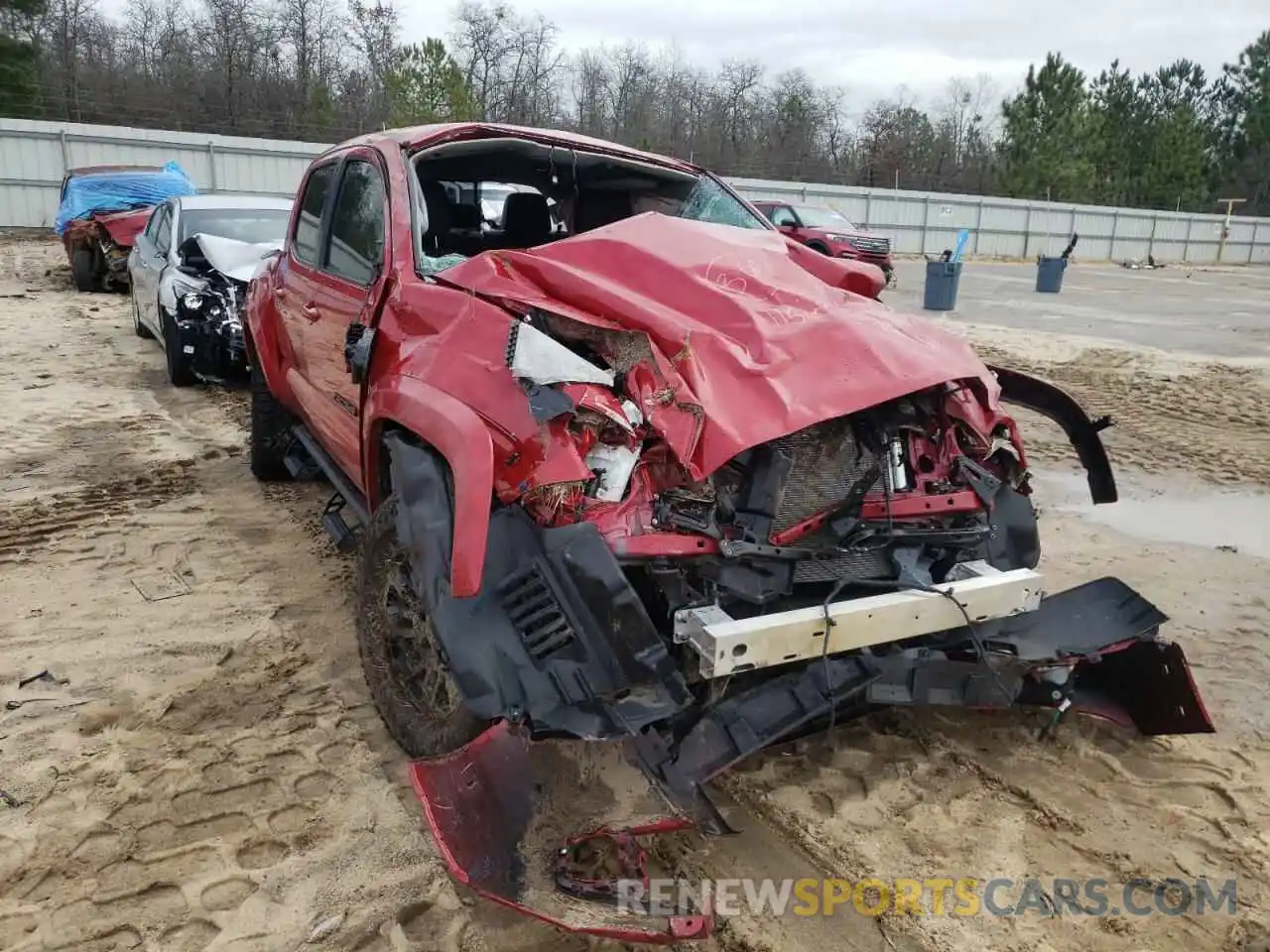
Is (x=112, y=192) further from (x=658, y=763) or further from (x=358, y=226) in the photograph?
(x=658, y=763)

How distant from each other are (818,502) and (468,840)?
1.32 metres

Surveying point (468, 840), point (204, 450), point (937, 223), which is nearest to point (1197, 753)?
point (468, 840)

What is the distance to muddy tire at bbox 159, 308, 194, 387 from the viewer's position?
7.84m

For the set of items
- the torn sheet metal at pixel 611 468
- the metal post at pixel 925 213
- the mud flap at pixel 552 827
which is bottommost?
the mud flap at pixel 552 827

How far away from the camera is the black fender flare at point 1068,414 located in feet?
10.7

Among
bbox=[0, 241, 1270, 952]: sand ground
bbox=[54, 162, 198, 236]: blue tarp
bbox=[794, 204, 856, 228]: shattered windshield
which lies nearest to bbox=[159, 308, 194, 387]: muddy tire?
bbox=[0, 241, 1270, 952]: sand ground

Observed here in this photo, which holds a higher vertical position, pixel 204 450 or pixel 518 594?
pixel 518 594

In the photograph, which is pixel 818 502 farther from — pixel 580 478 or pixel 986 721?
pixel 986 721

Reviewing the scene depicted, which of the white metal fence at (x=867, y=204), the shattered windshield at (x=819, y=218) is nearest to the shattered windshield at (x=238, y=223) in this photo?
the white metal fence at (x=867, y=204)

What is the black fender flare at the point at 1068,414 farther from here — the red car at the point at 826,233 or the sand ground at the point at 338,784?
the red car at the point at 826,233

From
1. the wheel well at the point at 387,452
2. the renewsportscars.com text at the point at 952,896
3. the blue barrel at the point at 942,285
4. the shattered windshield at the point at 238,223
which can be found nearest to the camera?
the renewsportscars.com text at the point at 952,896

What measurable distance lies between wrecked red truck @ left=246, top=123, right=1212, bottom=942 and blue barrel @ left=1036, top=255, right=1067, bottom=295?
1772 cm

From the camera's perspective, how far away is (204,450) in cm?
635

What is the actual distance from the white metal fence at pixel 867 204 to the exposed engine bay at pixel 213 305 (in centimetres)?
1004
